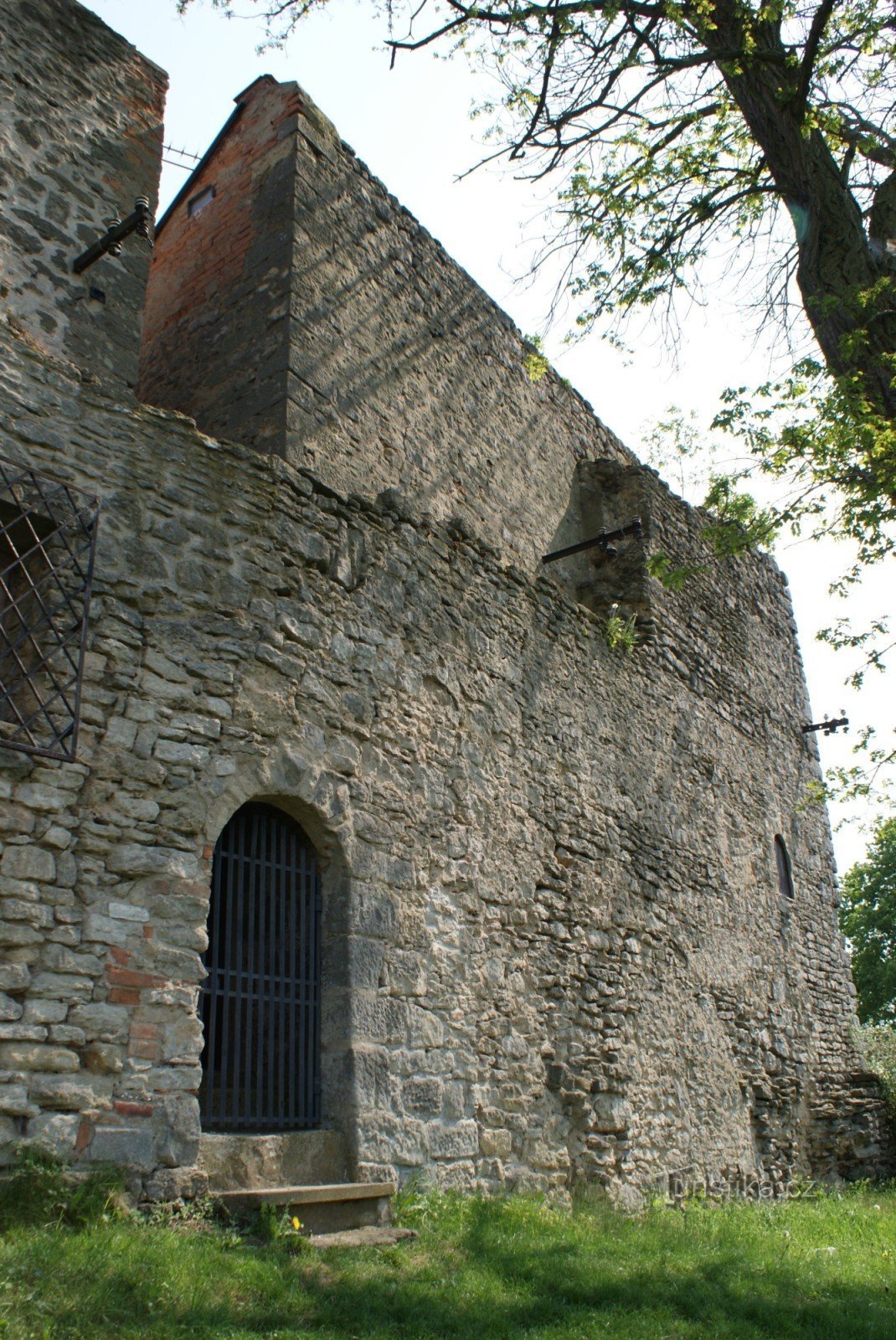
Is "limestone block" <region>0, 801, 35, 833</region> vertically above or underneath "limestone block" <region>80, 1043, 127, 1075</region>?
above

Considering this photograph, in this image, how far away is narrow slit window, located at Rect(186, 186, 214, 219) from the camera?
359 inches

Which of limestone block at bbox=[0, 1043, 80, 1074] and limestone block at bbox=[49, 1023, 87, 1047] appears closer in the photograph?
limestone block at bbox=[0, 1043, 80, 1074]

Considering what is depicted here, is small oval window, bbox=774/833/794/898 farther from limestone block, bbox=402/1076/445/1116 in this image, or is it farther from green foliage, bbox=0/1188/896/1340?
limestone block, bbox=402/1076/445/1116


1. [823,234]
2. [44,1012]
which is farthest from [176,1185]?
[823,234]

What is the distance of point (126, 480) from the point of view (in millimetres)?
5555

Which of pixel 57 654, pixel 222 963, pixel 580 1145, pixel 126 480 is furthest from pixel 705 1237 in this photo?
pixel 126 480

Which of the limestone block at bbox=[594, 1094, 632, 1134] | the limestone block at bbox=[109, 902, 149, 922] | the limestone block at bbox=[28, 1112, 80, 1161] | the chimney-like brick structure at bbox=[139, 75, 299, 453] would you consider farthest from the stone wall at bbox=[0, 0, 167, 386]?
the limestone block at bbox=[594, 1094, 632, 1134]

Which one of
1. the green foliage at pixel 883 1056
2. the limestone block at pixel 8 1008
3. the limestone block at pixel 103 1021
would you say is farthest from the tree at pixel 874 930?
the limestone block at pixel 8 1008

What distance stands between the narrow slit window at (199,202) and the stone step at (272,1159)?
7159 millimetres

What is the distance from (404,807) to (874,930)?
23710 mm

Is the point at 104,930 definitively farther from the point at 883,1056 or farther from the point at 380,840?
the point at 883,1056

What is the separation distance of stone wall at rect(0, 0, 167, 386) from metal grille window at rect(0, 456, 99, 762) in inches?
74.3

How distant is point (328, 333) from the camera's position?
325 inches

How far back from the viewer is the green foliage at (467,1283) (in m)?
3.67
